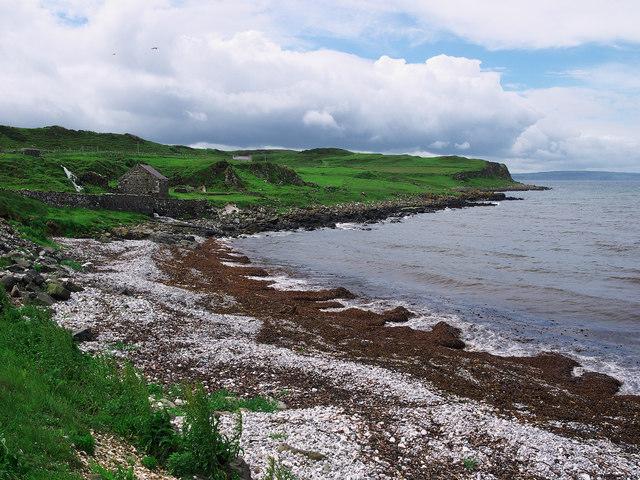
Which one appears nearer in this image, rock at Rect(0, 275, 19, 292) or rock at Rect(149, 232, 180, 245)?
rock at Rect(0, 275, 19, 292)

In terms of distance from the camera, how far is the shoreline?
676 inches

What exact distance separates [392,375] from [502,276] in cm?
3384

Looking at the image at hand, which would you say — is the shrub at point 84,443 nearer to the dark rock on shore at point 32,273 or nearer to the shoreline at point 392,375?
the shoreline at point 392,375

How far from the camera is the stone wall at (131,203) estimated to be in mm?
67000

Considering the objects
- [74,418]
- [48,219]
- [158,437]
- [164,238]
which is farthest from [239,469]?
[164,238]

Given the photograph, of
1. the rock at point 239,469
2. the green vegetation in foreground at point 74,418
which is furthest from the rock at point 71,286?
the rock at point 239,469

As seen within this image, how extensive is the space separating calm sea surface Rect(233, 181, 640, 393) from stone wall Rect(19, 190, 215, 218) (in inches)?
676

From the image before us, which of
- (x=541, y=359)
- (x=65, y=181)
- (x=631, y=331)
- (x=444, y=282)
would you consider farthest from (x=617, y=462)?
(x=65, y=181)

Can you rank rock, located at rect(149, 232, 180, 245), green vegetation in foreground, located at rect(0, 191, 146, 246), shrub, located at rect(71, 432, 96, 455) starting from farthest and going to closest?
rock, located at rect(149, 232, 180, 245) → green vegetation in foreground, located at rect(0, 191, 146, 246) → shrub, located at rect(71, 432, 96, 455)

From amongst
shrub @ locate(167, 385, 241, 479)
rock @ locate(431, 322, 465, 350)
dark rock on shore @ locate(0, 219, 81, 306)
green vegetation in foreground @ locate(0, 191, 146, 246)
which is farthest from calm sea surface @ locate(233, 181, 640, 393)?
dark rock on shore @ locate(0, 219, 81, 306)

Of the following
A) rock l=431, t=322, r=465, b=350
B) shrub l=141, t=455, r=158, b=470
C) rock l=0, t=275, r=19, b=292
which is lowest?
rock l=431, t=322, r=465, b=350

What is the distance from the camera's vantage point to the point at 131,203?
79.1 meters

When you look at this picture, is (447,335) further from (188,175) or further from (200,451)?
(188,175)

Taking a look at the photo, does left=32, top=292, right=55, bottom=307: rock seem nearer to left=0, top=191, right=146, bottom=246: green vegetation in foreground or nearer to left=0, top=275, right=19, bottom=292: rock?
left=0, top=275, right=19, bottom=292: rock
